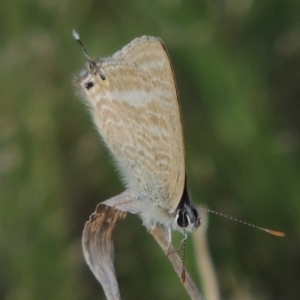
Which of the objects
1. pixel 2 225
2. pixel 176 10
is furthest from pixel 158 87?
pixel 2 225

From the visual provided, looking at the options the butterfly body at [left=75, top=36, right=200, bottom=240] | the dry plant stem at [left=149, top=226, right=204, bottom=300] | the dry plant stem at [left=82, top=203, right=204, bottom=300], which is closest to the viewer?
the dry plant stem at [left=149, top=226, right=204, bottom=300]

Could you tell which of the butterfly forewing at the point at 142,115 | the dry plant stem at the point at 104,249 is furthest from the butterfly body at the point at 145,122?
the dry plant stem at the point at 104,249

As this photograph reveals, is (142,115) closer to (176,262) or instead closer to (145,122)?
(145,122)

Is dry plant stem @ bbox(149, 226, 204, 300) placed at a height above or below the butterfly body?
below

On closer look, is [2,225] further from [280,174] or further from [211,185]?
[280,174]

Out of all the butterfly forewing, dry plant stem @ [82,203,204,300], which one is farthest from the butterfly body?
dry plant stem @ [82,203,204,300]

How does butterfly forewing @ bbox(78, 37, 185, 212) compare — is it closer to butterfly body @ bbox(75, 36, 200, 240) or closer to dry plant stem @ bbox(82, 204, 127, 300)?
butterfly body @ bbox(75, 36, 200, 240)

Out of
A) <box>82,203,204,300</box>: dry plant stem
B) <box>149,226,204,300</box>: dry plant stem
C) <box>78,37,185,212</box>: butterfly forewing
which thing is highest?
<box>78,37,185,212</box>: butterfly forewing
